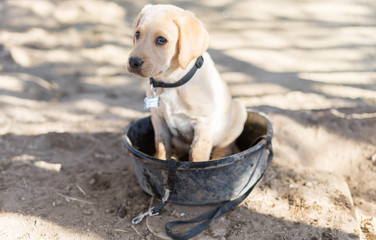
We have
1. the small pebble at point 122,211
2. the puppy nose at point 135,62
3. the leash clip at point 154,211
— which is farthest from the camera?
the small pebble at point 122,211

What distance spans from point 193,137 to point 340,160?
1.45 metres

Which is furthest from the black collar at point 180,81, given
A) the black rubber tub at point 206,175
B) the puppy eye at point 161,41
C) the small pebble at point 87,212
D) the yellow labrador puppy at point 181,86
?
the small pebble at point 87,212

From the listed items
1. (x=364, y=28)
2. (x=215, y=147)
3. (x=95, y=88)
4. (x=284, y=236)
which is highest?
(x=364, y=28)

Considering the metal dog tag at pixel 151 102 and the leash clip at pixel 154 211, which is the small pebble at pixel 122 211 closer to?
the leash clip at pixel 154 211

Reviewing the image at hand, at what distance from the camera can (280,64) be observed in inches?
211

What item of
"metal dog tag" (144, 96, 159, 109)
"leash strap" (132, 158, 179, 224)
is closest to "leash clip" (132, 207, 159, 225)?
"leash strap" (132, 158, 179, 224)

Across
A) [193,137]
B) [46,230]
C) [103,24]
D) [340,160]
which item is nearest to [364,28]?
[340,160]

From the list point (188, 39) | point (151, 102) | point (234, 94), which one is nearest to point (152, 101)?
point (151, 102)

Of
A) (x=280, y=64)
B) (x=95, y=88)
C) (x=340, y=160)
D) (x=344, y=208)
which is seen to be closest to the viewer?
(x=344, y=208)

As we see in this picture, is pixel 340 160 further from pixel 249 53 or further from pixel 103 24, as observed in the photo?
pixel 103 24

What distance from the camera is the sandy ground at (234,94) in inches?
93.1

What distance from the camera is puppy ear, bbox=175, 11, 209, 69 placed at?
6.55ft

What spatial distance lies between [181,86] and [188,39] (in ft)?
1.09

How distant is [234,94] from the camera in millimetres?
4555
